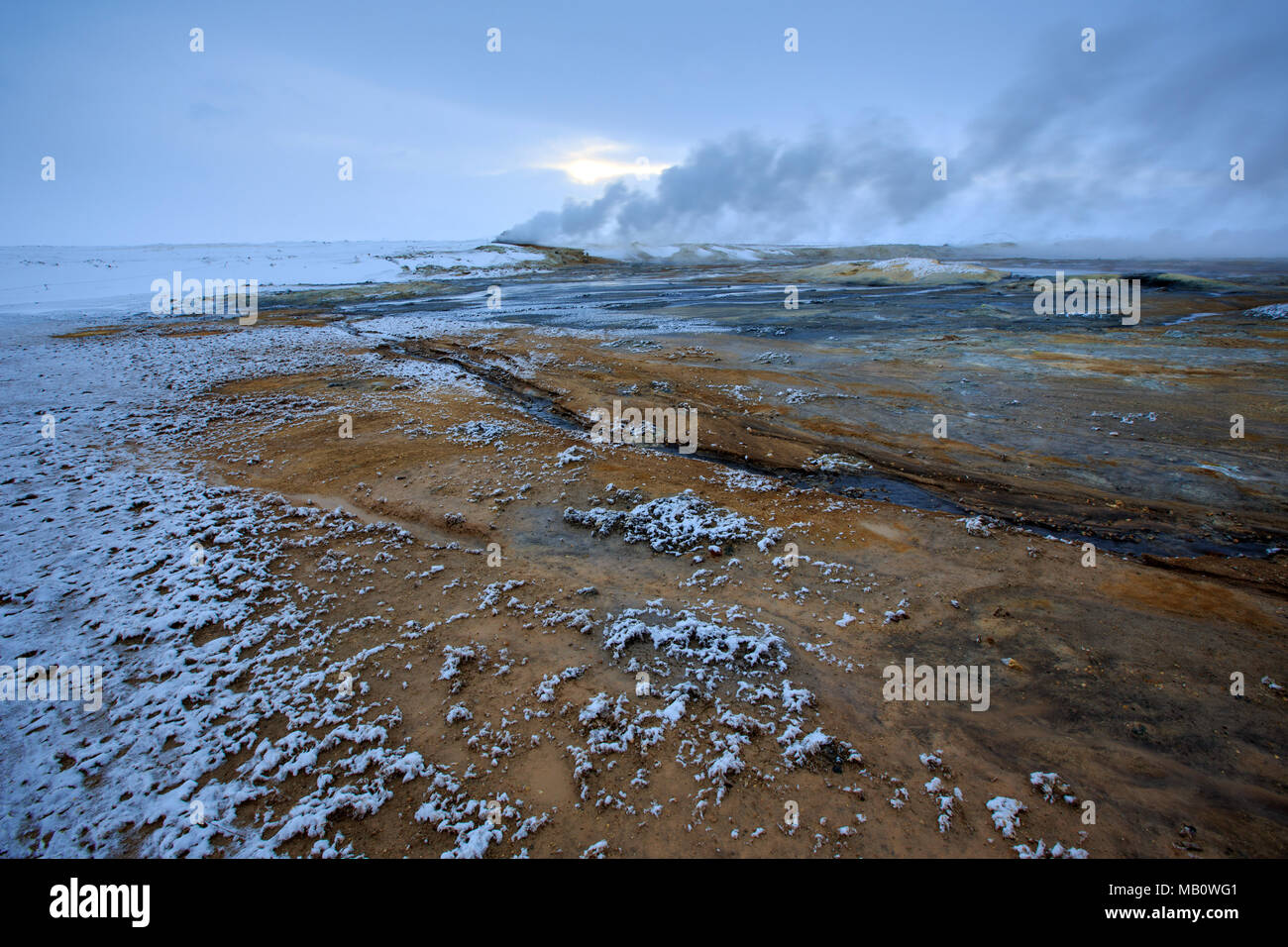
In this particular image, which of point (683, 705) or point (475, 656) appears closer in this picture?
point (683, 705)

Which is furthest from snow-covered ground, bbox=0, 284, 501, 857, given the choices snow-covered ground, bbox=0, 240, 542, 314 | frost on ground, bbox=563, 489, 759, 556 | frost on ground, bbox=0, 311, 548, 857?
snow-covered ground, bbox=0, 240, 542, 314

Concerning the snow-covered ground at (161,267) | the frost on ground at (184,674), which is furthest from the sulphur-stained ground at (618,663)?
the snow-covered ground at (161,267)

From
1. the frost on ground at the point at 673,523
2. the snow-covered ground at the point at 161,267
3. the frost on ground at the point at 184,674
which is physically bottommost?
the frost on ground at the point at 184,674

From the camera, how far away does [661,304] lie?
3325 cm

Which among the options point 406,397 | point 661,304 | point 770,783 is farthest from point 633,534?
point 661,304

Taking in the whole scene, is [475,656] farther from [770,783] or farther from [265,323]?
[265,323]

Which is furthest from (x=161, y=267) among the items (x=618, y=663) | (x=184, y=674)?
(x=618, y=663)

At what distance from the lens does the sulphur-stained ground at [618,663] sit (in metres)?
3.63

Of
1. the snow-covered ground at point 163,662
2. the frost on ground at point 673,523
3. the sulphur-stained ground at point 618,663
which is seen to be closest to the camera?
the sulphur-stained ground at point 618,663

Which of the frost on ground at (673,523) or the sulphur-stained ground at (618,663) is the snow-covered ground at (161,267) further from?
the frost on ground at (673,523)

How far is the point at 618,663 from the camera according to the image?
16.9ft

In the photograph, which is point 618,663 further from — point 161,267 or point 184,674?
point 161,267
